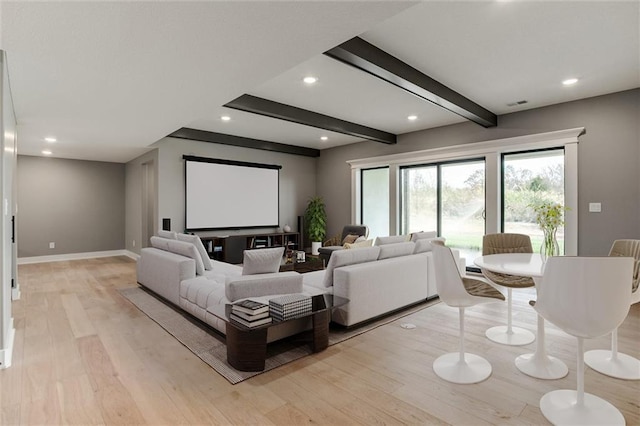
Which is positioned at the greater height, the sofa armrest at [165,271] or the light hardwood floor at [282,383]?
the sofa armrest at [165,271]

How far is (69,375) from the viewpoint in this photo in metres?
2.40

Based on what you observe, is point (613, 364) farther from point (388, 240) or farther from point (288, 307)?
point (288, 307)

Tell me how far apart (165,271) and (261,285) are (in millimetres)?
1783

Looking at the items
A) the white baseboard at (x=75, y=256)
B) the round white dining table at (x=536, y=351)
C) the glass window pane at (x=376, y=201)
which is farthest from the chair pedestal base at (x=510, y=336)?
the white baseboard at (x=75, y=256)

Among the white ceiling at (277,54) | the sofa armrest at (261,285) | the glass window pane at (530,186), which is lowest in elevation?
the sofa armrest at (261,285)

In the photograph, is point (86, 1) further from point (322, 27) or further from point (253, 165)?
point (253, 165)

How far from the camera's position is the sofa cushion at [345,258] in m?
3.29

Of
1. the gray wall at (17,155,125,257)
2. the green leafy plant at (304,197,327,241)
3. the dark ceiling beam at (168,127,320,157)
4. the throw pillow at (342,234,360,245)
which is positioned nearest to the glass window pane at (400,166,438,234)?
the throw pillow at (342,234,360,245)

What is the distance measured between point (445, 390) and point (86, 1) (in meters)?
3.09

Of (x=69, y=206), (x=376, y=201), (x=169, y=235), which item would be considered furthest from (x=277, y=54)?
(x=69, y=206)

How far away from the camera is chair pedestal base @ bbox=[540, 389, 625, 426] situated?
1850 millimetres

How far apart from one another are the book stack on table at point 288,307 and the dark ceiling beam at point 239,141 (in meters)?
4.71

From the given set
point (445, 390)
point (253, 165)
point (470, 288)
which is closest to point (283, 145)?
point (253, 165)

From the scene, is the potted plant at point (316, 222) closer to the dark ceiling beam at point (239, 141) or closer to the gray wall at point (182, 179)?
the gray wall at point (182, 179)
